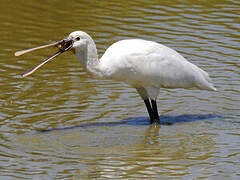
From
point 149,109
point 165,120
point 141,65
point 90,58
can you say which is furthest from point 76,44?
point 165,120

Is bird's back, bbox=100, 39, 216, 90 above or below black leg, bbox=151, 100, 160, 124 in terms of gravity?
above

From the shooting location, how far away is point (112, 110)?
1095 cm

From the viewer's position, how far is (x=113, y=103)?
11.2 meters

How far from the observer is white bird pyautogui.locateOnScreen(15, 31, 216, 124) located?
9773 millimetres

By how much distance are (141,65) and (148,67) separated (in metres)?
0.15

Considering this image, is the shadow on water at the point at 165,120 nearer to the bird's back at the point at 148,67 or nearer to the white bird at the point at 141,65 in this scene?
the white bird at the point at 141,65

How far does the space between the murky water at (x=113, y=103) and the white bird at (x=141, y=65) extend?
564 mm

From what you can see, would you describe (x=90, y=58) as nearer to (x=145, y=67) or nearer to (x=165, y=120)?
(x=145, y=67)

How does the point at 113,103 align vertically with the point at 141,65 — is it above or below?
below

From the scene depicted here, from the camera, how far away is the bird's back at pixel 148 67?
9.95 m

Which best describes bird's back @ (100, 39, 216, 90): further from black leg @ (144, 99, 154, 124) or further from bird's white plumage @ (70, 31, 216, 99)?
black leg @ (144, 99, 154, 124)

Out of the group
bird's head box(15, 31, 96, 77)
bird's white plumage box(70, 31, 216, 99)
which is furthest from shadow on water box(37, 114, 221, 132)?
bird's head box(15, 31, 96, 77)

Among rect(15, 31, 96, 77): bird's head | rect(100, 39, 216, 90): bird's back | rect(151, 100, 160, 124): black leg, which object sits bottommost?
rect(151, 100, 160, 124): black leg

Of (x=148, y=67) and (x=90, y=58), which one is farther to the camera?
(x=148, y=67)
